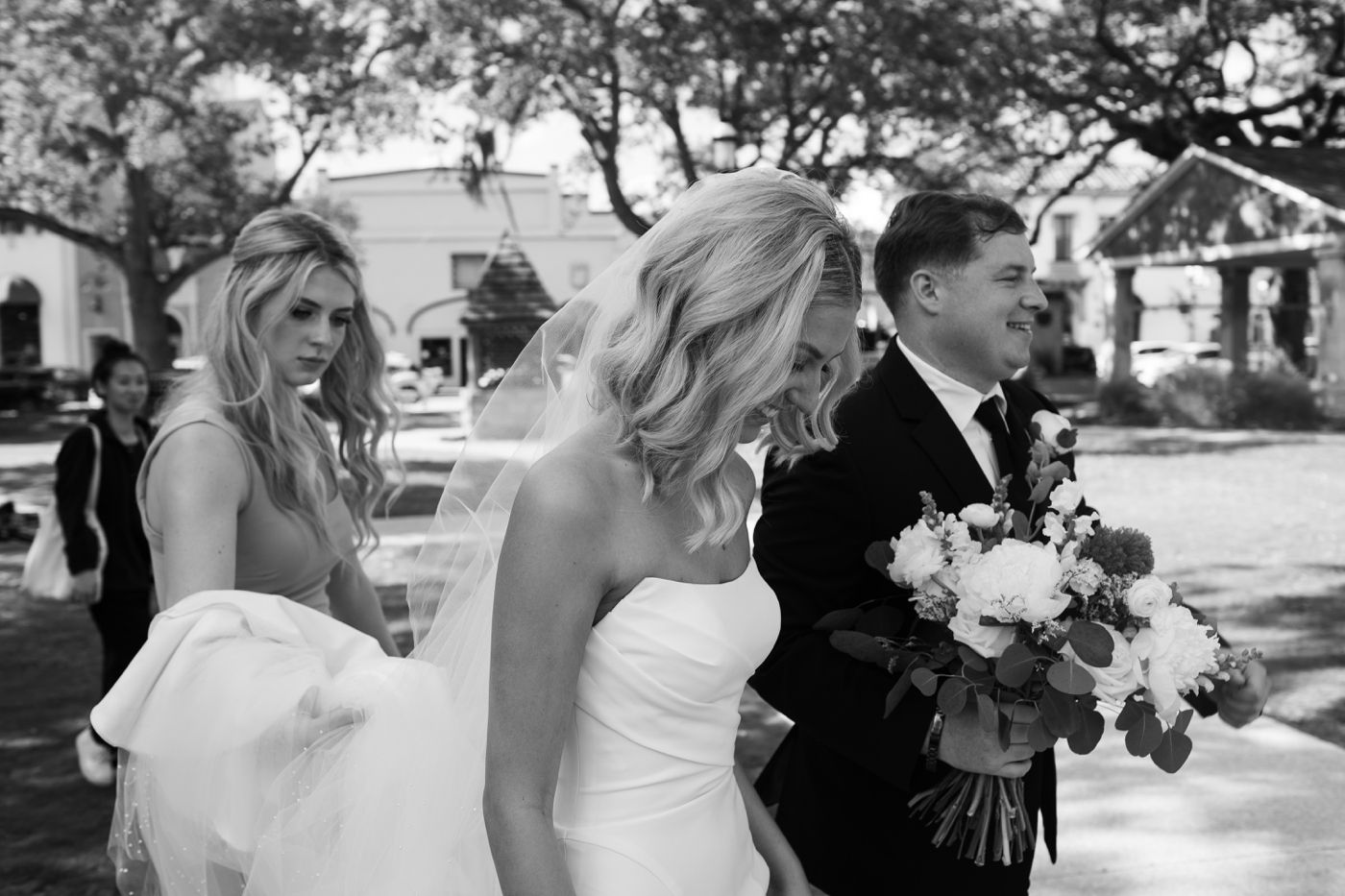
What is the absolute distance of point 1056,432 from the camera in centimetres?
263

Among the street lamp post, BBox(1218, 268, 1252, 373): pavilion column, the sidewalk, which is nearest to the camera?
the sidewalk

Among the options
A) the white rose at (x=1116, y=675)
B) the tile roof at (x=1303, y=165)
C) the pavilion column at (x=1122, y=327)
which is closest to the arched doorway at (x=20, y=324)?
the pavilion column at (x=1122, y=327)

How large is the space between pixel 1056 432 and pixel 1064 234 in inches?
2321

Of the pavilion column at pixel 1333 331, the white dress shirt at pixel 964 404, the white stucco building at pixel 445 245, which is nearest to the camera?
the white dress shirt at pixel 964 404

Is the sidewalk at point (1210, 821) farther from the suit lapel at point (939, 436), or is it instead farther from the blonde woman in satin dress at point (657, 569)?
the blonde woman in satin dress at point (657, 569)

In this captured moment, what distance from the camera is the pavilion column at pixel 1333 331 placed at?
904 inches

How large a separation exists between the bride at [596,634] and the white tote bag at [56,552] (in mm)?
3865

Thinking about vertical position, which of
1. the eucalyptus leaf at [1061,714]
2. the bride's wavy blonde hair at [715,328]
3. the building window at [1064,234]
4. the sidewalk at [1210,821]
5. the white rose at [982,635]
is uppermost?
the building window at [1064,234]

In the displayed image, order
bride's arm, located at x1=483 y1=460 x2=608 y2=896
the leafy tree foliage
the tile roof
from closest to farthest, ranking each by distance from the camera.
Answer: bride's arm, located at x1=483 y1=460 x2=608 y2=896 < the leafy tree foliage < the tile roof

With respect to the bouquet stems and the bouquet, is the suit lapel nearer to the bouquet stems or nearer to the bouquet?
the bouquet

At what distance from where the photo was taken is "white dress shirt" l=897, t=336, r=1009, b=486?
277 cm

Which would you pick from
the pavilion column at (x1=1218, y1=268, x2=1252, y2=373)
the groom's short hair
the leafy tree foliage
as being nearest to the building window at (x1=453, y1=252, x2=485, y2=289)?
the leafy tree foliage

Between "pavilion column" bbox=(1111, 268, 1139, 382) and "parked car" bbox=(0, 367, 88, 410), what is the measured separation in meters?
29.9

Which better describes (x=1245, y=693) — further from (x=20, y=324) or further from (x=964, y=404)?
(x=20, y=324)
